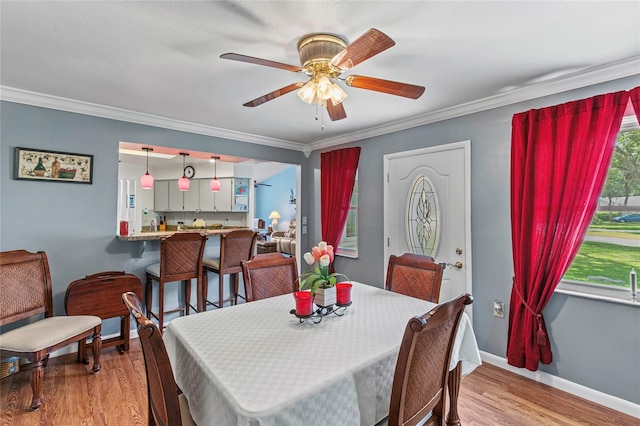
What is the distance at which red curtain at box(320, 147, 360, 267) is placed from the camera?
3996 mm

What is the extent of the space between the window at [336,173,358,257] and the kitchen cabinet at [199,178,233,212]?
3.50m

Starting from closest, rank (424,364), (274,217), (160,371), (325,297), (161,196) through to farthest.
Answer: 1. (160,371)
2. (424,364)
3. (325,297)
4. (161,196)
5. (274,217)

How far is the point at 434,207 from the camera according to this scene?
3150mm

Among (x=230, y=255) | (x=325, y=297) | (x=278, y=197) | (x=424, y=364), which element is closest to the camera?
(x=424, y=364)

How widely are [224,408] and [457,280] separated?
256 cm

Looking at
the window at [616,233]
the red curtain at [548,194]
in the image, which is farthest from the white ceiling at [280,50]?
the window at [616,233]

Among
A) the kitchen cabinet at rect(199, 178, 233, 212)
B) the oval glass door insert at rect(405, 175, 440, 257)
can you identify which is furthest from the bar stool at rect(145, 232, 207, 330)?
the kitchen cabinet at rect(199, 178, 233, 212)

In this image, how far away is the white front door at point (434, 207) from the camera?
2.92 meters

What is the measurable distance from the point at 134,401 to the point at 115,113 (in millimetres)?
2567

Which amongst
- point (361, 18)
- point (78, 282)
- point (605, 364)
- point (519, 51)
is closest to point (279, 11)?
point (361, 18)

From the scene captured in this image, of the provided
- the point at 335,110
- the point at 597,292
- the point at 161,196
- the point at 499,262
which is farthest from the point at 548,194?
the point at 161,196

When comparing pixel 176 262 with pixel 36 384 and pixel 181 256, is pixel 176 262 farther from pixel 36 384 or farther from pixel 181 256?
pixel 36 384

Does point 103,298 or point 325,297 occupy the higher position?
point 325,297

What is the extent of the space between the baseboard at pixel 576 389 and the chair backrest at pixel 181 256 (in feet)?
9.68
